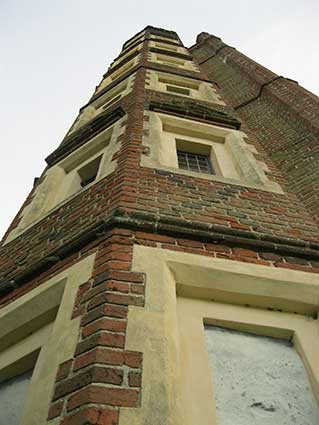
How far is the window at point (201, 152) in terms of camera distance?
15.9 feet

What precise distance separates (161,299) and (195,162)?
3502mm

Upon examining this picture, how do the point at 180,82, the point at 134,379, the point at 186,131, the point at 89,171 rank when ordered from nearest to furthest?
1. the point at 134,379
2. the point at 89,171
3. the point at 186,131
4. the point at 180,82

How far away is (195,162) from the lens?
19.1 ft

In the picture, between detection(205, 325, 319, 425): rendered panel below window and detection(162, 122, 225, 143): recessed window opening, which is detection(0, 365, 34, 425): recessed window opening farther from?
detection(162, 122, 225, 143): recessed window opening

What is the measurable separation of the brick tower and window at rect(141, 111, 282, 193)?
4 centimetres

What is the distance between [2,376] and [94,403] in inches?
58.2

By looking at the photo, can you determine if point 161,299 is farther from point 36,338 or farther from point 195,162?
point 195,162

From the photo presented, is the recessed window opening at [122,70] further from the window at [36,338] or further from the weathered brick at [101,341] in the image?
the weathered brick at [101,341]

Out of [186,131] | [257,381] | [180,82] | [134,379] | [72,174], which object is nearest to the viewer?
[134,379]

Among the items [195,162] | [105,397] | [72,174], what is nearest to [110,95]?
[72,174]

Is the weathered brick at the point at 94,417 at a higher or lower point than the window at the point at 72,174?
lower

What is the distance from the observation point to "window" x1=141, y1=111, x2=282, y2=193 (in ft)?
15.9

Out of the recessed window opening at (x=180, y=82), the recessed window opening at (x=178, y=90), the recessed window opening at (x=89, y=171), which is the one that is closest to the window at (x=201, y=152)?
the recessed window opening at (x=89, y=171)

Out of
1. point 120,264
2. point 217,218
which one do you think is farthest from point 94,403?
point 217,218
